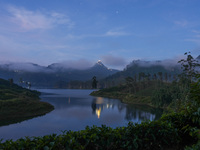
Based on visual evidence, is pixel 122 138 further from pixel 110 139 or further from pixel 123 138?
pixel 110 139

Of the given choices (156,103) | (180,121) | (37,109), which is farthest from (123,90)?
(180,121)

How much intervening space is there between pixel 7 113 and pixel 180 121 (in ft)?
239

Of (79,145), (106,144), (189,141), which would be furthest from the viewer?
(189,141)

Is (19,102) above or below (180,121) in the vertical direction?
below

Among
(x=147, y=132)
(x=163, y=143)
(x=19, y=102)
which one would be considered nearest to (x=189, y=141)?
(x=163, y=143)

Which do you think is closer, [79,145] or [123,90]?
[79,145]

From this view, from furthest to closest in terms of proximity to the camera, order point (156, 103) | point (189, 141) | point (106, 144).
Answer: point (156, 103), point (189, 141), point (106, 144)

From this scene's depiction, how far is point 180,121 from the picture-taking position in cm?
1309

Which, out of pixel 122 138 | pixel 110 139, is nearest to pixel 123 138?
pixel 122 138

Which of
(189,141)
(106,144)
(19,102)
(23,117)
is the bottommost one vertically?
(23,117)

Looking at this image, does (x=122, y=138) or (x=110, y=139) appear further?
(x=122, y=138)

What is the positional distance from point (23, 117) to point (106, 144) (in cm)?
6730

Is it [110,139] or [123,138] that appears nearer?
[110,139]

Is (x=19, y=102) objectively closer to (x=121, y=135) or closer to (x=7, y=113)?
(x=7, y=113)
